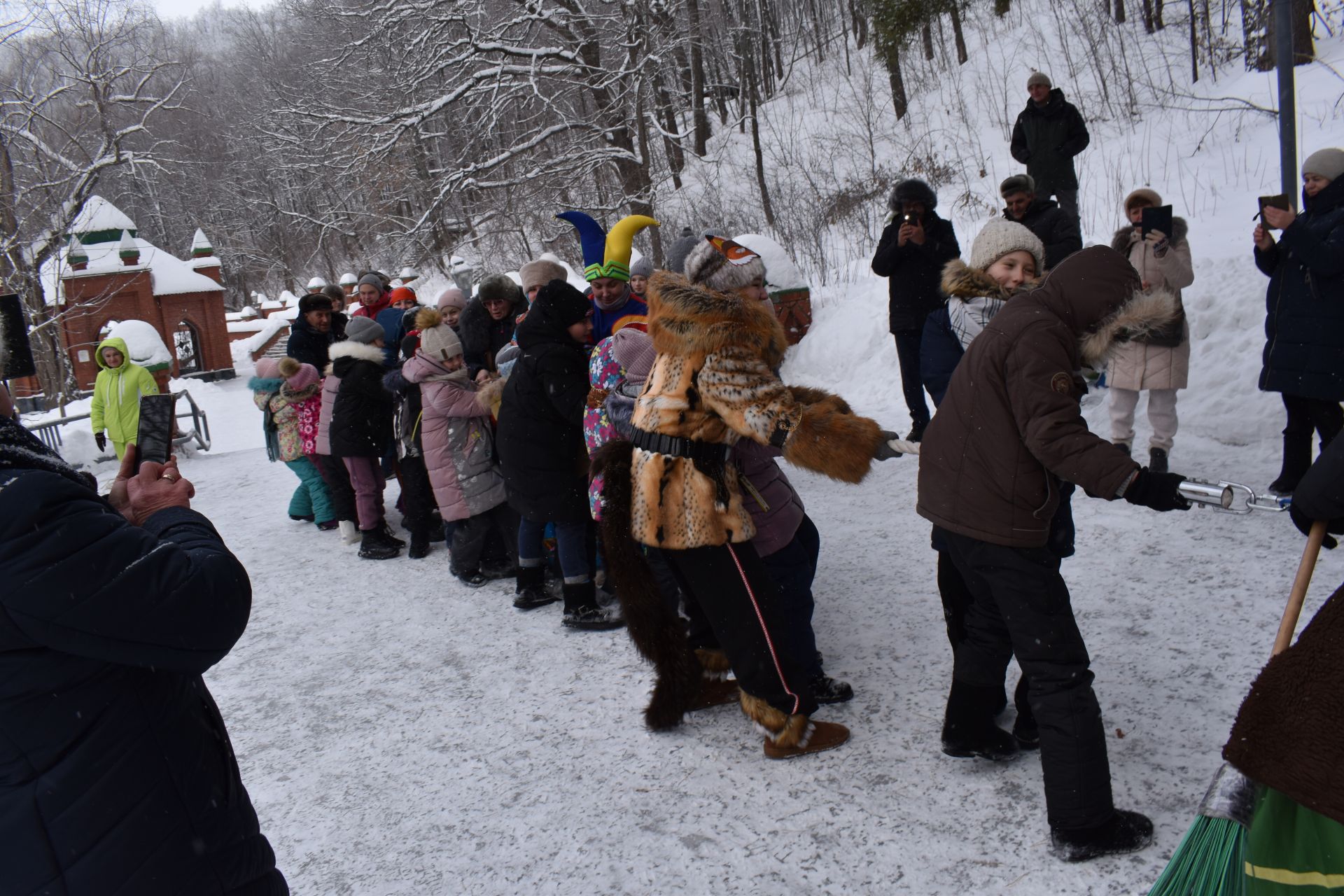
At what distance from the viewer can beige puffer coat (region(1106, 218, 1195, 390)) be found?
5352 millimetres

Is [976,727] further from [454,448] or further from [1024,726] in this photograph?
[454,448]

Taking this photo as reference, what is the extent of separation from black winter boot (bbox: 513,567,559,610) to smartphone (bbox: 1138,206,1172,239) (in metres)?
4.30

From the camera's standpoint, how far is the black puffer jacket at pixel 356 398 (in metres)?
6.18

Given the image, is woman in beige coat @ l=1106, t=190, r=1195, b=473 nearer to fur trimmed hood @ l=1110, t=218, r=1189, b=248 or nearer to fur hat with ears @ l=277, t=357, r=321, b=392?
fur trimmed hood @ l=1110, t=218, r=1189, b=248

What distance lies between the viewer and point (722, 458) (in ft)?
10.5

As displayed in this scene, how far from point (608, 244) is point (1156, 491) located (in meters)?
3.03

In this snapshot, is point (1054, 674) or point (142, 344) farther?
point (142, 344)

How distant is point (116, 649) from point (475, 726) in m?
2.45

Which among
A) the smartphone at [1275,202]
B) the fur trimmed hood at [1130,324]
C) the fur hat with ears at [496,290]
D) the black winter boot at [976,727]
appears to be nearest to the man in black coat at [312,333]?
the fur hat with ears at [496,290]

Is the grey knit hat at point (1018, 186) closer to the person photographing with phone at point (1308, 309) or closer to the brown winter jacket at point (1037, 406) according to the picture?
the person photographing with phone at point (1308, 309)

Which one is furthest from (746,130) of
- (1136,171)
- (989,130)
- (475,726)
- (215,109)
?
(215,109)

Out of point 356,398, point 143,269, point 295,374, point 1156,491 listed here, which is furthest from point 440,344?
point 143,269

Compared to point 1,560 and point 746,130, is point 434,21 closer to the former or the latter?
point 746,130

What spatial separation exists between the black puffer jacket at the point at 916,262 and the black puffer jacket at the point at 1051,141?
225cm
